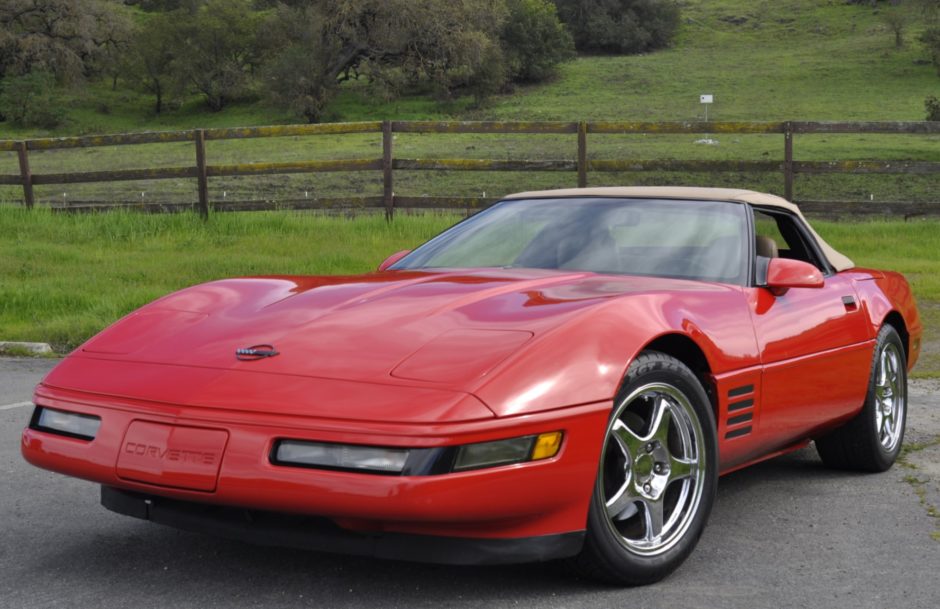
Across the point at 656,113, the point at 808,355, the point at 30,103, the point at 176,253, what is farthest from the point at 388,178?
the point at 30,103

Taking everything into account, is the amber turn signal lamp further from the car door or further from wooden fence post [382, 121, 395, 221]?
wooden fence post [382, 121, 395, 221]

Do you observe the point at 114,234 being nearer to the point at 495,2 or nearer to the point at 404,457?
the point at 404,457

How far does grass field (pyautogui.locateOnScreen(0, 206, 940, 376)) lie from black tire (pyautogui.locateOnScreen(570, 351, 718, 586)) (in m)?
5.58

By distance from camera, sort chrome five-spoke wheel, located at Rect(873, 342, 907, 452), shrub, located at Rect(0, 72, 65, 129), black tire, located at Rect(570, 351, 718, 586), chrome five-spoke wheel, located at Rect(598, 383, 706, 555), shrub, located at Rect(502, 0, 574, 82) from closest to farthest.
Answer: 1. black tire, located at Rect(570, 351, 718, 586)
2. chrome five-spoke wheel, located at Rect(598, 383, 706, 555)
3. chrome five-spoke wheel, located at Rect(873, 342, 907, 452)
4. shrub, located at Rect(0, 72, 65, 129)
5. shrub, located at Rect(502, 0, 574, 82)

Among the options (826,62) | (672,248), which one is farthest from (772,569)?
(826,62)

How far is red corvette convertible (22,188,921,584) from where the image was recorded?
332cm

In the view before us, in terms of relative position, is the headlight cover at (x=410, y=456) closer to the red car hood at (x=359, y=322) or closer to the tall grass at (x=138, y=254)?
the red car hood at (x=359, y=322)

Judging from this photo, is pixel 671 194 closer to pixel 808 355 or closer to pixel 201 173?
pixel 808 355

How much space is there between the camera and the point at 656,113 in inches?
1951

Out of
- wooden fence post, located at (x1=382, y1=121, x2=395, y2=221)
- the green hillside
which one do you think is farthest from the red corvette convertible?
the green hillside

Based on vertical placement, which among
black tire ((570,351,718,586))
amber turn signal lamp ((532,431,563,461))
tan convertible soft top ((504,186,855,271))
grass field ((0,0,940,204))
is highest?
tan convertible soft top ((504,186,855,271))

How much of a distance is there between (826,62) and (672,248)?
61293mm

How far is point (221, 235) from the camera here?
50.4 feet

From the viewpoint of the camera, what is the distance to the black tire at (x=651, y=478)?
3658 mm
